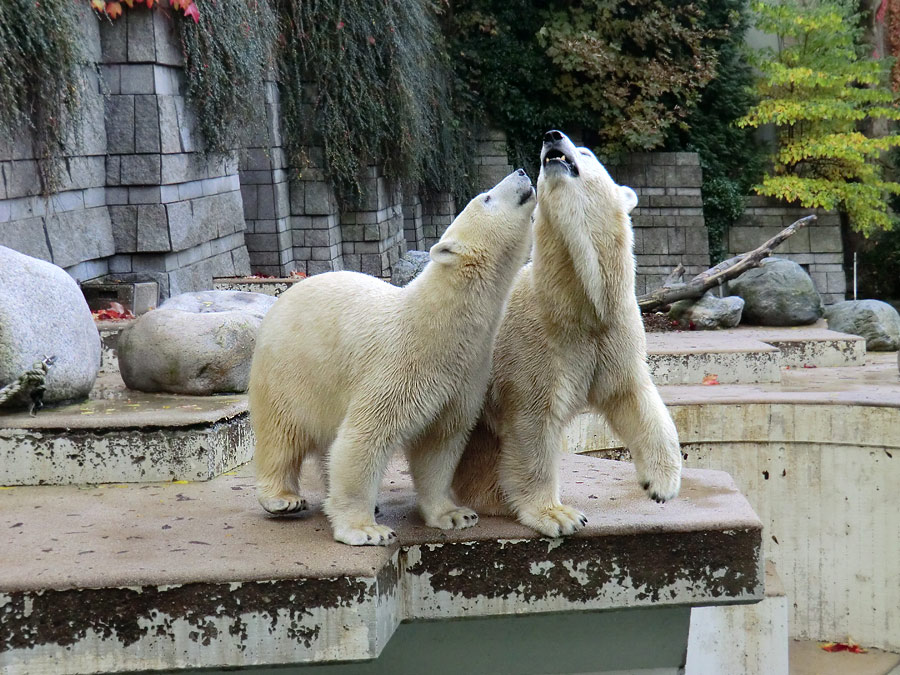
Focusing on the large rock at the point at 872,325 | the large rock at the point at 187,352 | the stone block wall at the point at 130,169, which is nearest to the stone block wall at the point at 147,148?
the stone block wall at the point at 130,169

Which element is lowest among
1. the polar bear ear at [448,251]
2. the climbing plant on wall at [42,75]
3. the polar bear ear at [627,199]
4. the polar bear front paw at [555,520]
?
the polar bear front paw at [555,520]

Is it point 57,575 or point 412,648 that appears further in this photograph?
point 412,648

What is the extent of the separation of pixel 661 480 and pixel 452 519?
1.84 feet

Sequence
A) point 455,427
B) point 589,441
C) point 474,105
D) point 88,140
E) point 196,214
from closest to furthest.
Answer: point 455,427
point 589,441
point 88,140
point 196,214
point 474,105

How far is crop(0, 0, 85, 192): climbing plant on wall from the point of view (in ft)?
18.8

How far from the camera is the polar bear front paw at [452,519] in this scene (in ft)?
8.73

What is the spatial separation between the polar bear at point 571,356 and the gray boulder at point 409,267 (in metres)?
6.25

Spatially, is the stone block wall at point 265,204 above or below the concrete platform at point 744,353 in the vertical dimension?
above

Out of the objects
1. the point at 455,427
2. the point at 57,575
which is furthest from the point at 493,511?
the point at 57,575

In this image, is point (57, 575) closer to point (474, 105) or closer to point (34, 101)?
point (34, 101)

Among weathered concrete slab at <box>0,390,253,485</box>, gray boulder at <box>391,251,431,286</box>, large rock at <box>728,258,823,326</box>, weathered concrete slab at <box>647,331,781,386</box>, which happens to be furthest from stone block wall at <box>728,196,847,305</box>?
weathered concrete slab at <box>0,390,253,485</box>

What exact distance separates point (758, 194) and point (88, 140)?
436 inches

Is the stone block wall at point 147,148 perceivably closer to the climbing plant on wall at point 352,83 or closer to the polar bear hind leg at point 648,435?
the climbing plant on wall at point 352,83

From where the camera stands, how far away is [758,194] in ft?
50.1
